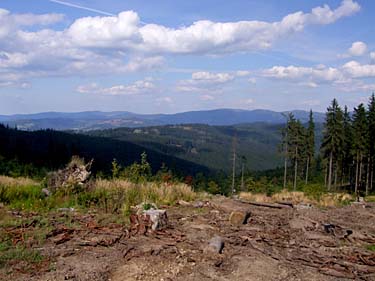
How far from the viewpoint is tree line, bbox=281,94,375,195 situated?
41.6 m

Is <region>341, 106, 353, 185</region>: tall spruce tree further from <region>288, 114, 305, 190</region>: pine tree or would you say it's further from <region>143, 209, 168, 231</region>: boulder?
<region>143, 209, 168, 231</region>: boulder

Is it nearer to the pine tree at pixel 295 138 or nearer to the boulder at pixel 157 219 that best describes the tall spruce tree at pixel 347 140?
the pine tree at pixel 295 138

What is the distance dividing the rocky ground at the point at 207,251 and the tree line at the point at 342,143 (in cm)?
3183

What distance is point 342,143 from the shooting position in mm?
44875

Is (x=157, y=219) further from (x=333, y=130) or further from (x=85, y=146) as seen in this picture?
(x=85, y=146)

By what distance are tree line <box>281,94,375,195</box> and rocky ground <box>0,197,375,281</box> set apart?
31.8m

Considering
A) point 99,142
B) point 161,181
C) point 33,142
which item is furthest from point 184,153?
point 161,181

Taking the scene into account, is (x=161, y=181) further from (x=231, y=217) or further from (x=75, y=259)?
(x=75, y=259)

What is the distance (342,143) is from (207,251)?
42758mm

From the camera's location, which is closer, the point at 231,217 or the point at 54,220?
the point at 54,220

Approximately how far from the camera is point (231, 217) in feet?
26.5

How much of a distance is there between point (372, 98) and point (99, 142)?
4312 inches

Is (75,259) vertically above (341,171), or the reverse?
(75,259)

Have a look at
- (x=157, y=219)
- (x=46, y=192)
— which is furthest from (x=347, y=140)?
(x=157, y=219)
